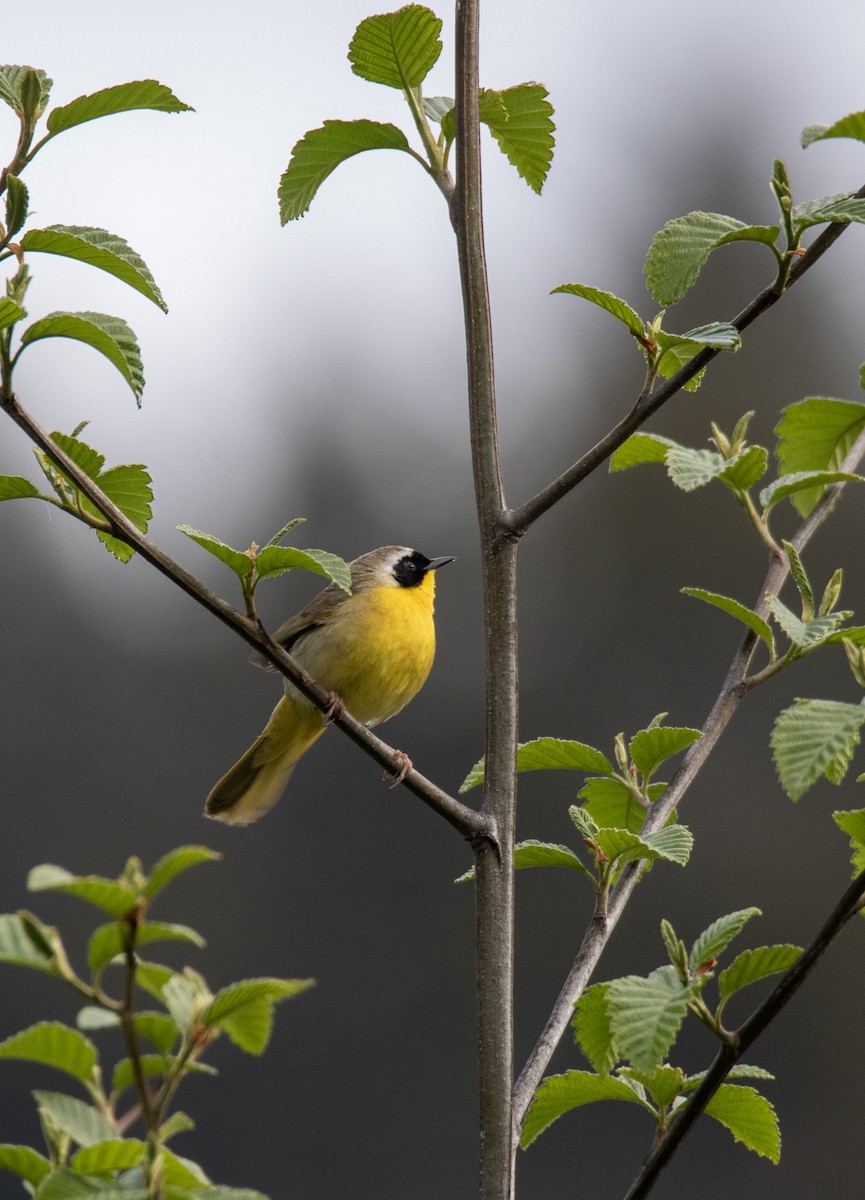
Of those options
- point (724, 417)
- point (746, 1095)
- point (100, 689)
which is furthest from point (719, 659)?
point (746, 1095)

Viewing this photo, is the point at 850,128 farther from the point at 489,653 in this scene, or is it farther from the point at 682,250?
the point at 489,653

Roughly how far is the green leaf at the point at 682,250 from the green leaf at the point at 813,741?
0.51m

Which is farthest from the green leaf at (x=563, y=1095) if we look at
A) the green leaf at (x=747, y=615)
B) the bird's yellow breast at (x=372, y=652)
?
the bird's yellow breast at (x=372, y=652)

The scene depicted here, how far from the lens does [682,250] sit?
4.92ft

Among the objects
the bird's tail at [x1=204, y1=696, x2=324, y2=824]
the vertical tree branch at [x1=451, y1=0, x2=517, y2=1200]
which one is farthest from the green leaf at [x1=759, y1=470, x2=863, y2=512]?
the bird's tail at [x1=204, y1=696, x2=324, y2=824]

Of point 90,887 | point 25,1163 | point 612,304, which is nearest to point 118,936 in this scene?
point 90,887

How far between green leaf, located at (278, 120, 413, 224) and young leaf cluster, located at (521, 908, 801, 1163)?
1.05 m

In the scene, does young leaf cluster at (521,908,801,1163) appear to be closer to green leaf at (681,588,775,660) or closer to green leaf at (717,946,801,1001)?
green leaf at (717,946,801,1001)

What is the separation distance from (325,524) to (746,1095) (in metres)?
25.7

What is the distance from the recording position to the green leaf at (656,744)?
1652 millimetres

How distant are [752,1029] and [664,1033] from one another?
0.08 metres

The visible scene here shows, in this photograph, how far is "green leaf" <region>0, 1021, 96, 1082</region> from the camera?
38.0 inches

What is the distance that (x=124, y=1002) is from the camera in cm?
92

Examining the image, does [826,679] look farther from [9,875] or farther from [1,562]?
[1,562]
